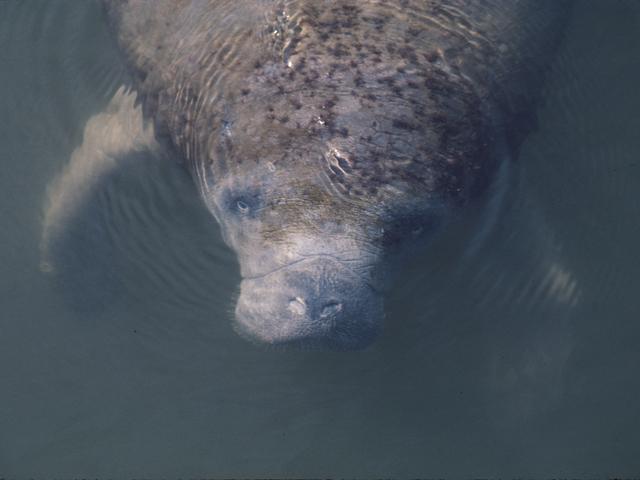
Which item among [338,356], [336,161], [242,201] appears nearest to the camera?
[336,161]

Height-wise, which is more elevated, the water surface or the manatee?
the manatee

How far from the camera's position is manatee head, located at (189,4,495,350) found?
10.5 feet

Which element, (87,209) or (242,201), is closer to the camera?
(242,201)

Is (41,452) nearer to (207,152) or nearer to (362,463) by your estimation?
(362,463)

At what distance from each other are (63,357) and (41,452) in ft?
2.48

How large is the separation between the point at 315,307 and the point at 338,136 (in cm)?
84

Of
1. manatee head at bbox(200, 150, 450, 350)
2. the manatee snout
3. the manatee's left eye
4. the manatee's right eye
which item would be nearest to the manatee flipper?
the manatee's right eye

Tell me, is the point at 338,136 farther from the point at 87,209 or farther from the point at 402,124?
the point at 87,209

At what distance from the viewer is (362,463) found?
511 centimetres

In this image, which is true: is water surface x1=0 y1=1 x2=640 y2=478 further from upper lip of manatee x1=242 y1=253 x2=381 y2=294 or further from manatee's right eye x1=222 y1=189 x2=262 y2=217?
upper lip of manatee x1=242 y1=253 x2=381 y2=294

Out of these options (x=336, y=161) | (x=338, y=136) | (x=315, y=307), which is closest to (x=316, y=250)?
(x=315, y=307)

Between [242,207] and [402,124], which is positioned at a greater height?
[402,124]

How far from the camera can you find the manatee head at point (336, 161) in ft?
10.5

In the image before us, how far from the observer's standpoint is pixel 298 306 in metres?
3.22
